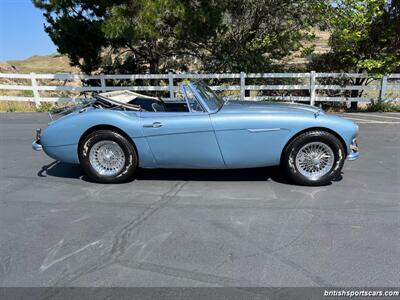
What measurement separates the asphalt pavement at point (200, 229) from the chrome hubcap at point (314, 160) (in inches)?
8.9

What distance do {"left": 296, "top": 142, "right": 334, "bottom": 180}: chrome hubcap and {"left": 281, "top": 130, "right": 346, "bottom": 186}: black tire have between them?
0.10ft

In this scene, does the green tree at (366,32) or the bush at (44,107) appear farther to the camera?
the bush at (44,107)


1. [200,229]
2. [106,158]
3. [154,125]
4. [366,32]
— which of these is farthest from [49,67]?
[200,229]

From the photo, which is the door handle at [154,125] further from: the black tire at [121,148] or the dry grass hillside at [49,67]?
the dry grass hillside at [49,67]

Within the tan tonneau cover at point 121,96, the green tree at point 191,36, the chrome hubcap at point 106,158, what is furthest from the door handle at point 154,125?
the green tree at point 191,36

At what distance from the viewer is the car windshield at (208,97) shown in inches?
198

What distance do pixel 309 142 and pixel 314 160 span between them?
269 mm

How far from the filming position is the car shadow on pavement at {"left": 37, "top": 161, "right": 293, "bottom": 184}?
529cm

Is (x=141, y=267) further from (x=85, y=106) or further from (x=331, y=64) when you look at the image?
(x=331, y=64)

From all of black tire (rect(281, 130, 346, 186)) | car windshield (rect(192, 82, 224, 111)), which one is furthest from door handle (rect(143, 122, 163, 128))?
black tire (rect(281, 130, 346, 186))

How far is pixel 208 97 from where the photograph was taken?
522cm

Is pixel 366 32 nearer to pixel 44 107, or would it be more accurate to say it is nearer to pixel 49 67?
pixel 44 107

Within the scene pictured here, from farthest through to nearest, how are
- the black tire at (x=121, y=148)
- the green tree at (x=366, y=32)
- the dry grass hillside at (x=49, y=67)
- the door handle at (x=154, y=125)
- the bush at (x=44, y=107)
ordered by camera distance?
1. the dry grass hillside at (x=49, y=67)
2. the bush at (x=44, y=107)
3. the green tree at (x=366, y=32)
4. the black tire at (x=121, y=148)
5. the door handle at (x=154, y=125)

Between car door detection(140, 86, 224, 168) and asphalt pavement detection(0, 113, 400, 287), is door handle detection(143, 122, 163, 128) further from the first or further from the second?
asphalt pavement detection(0, 113, 400, 287)
